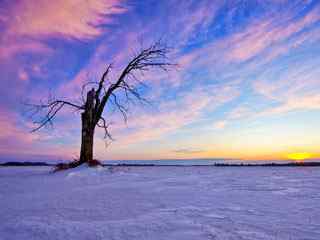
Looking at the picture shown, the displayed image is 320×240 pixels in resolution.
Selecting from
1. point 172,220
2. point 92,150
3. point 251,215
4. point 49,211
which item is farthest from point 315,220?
point 92,150

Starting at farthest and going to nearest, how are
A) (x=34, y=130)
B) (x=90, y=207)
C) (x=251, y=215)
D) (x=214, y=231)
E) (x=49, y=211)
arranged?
1. (x=34, y=130)
2. (x=90, y=207)
3. (x=49, y=211)
4. (x=251, y=215)
5. (x=214, y=231)

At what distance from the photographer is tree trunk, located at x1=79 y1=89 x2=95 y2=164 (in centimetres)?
1227

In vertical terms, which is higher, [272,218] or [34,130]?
[34,130]

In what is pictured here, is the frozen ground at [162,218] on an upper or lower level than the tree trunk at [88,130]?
lower

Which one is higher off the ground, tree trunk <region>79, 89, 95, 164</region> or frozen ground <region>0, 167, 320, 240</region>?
tree trunk <region>79, 89, 95, 164</region>

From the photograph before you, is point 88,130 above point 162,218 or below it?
above

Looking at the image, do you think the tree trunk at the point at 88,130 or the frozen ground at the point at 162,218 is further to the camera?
the tree trunk at the point at 88,130

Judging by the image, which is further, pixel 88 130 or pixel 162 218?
pixel 88 130

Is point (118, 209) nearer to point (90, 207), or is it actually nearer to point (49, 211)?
point (90, 207)

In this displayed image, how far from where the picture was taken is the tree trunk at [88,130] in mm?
12266

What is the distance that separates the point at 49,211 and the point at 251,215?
209 cm

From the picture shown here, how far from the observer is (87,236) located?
225 cm

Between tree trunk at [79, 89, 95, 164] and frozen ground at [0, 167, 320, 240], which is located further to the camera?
tree trunk at [79, 89, 95, 164]

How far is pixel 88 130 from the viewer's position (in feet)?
41.7
